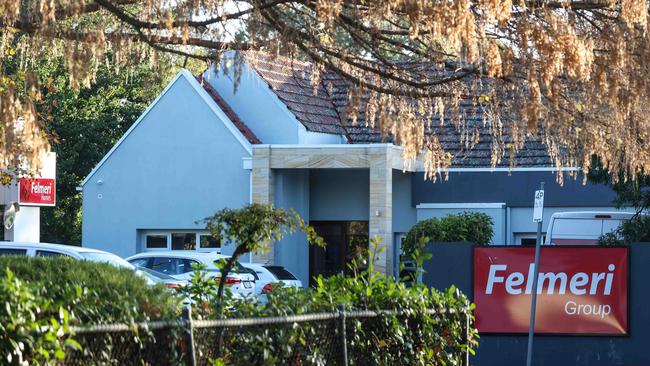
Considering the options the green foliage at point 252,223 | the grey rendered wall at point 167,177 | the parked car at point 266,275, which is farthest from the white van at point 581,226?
the green foliage at point 252,223

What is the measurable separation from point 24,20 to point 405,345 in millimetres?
4656

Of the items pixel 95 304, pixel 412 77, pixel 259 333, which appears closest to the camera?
pixel 95 304

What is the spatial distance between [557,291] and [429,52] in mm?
8016

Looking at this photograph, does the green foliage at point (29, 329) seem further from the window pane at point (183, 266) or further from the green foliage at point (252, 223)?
the window pane at point (183, 266)

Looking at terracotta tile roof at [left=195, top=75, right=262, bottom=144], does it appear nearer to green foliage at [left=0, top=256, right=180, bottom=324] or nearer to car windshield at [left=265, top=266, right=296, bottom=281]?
car windshield at [left=265, top=266, right=296, bottom=281]

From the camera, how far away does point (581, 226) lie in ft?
81.5

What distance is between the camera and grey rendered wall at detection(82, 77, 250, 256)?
33906mm

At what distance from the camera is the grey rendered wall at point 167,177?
33906 mm

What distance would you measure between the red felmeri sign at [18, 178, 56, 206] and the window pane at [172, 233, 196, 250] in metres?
6.56

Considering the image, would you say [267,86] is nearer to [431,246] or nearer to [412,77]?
[431,246]

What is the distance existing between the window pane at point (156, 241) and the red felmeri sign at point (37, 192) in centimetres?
665

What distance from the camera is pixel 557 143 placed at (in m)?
11.7

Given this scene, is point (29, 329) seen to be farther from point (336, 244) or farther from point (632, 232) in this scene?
point (336, 244)

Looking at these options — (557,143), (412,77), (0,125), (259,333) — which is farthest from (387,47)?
(259,333)
